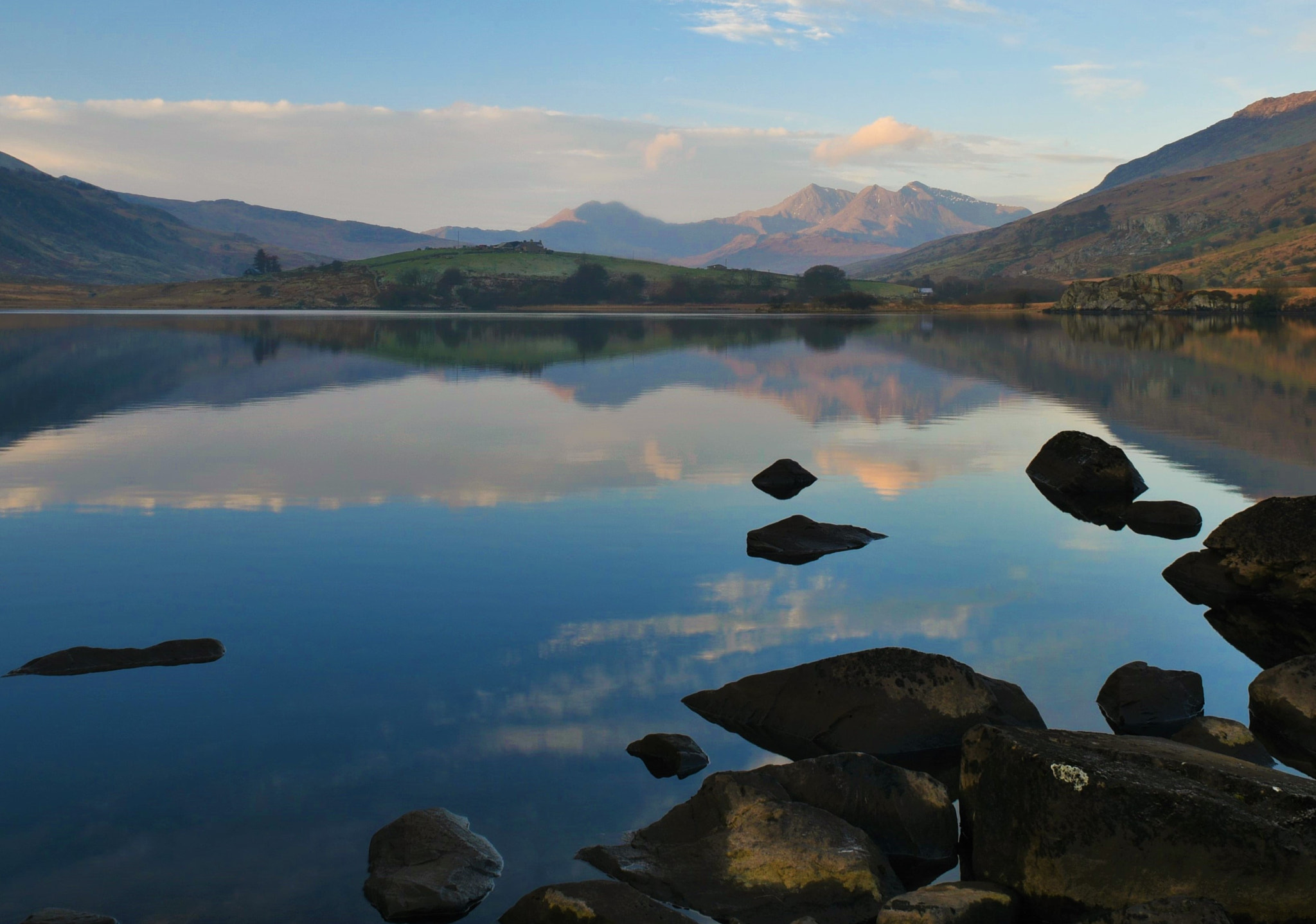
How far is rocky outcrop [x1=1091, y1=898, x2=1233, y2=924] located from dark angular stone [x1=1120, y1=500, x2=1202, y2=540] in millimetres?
19317

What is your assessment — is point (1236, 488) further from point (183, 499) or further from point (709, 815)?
point (183, 499)

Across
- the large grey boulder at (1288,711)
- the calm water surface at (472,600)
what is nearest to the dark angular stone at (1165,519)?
the calm water surface at (472,600)

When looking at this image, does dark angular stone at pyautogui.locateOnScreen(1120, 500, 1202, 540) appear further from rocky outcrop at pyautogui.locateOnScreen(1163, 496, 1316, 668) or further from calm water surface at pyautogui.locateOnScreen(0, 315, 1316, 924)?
rocky outcrop at pyautogui.locateOnScreen(1163, 496, 1316, 668)

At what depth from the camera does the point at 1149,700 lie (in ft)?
46.0

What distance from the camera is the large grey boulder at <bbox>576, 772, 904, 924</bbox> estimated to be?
30.3 ft

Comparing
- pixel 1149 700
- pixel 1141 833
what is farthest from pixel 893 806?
pixel 1149 700

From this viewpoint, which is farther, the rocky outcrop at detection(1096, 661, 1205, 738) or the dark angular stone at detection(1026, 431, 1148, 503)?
the dark angular stone at detection(1026, 431, 1148, 503)

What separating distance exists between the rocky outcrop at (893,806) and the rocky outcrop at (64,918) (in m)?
6.24

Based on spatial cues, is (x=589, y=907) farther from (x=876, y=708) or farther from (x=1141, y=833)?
(x=876, y=708)

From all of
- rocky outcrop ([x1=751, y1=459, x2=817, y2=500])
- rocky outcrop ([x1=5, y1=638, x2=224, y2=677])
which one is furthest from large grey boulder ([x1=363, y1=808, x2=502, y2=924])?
rocky outcrop ([x1=751, y1=459, x2=817, y2=500])

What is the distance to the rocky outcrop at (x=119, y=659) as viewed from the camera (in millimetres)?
14867

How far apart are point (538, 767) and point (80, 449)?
1221 inches

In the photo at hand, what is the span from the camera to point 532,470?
32750 millimetres

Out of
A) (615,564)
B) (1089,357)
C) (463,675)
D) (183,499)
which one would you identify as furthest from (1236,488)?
(1089,357)
